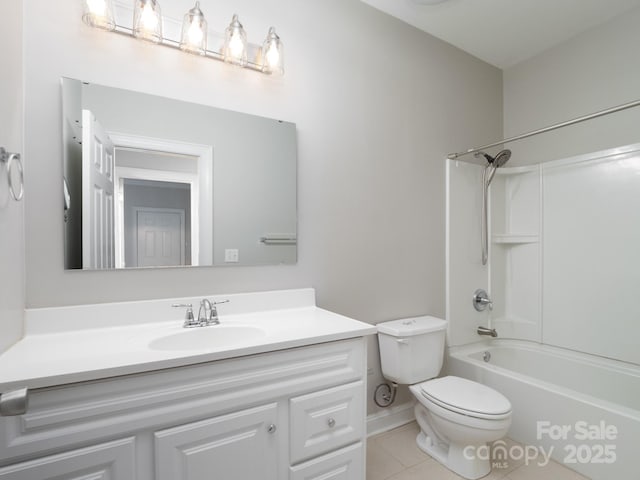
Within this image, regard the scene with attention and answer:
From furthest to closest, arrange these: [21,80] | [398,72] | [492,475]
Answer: [398,72], [492,475], [21,80]

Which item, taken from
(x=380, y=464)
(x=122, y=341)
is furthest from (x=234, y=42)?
(x=380, y=464)

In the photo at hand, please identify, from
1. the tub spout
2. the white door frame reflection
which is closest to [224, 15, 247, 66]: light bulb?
the white door frame reflection

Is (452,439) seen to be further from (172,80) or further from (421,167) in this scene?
(172,80)

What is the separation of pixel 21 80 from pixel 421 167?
2098mm

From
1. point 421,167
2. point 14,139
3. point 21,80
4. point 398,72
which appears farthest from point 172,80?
point 421,167

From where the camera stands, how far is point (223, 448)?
1030 mm

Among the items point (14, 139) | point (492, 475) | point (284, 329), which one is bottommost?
point (492, 475)

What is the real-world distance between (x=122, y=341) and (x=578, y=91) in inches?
126

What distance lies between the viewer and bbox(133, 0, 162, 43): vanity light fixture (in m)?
1.32

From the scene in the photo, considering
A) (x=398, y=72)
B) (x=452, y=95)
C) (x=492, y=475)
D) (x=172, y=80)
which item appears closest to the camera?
(x=172, y=80)

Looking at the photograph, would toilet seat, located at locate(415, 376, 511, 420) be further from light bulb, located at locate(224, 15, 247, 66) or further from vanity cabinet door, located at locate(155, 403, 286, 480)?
light bulb, located at locate(224, 15, 247, 66)

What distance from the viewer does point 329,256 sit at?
6.08 feet

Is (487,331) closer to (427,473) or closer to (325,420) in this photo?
(427,473)

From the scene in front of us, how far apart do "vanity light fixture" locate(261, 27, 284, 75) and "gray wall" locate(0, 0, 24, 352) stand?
0.94m
